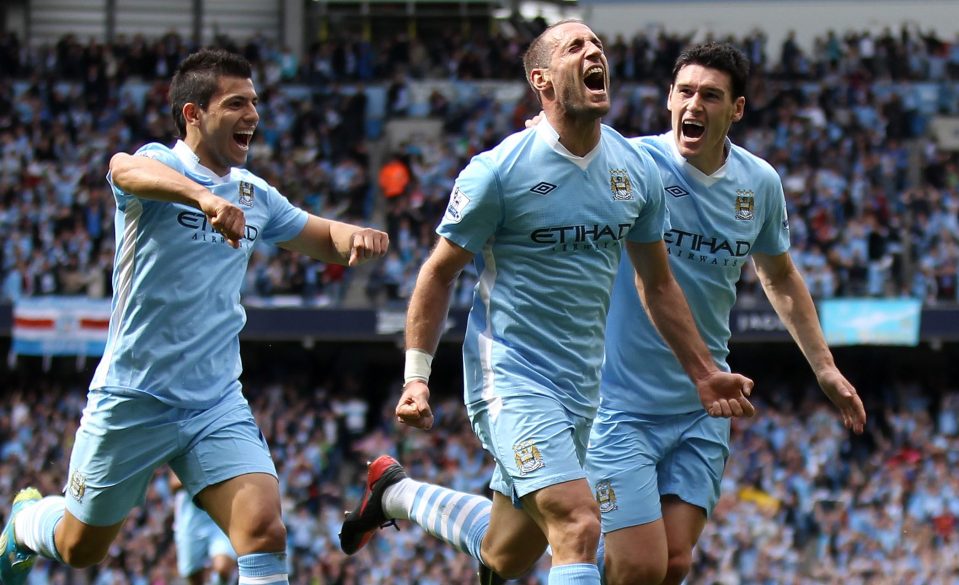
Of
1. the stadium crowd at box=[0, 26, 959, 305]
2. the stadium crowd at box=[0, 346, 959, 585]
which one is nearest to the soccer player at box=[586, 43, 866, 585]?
the stadium crowd at box=[0, 346, 959, 585]

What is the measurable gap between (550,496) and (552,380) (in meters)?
0.48

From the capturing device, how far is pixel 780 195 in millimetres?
6445

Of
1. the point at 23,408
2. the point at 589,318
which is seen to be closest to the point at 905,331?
the point at 23,408

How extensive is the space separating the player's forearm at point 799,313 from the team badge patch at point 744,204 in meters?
0.42

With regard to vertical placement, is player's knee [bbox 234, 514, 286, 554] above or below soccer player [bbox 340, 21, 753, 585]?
below

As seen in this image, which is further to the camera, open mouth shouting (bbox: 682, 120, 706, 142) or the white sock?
the white sock

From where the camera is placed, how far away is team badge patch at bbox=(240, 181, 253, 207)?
604 centimetres

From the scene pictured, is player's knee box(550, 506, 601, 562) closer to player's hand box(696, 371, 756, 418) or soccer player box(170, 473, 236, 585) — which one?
player's hand box(696, 371, 756, 418)

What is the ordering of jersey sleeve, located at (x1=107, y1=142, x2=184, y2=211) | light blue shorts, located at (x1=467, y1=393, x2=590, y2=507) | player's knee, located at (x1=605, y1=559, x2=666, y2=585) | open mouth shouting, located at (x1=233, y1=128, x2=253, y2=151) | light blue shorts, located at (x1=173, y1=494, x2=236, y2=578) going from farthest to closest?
light blue shorts, located at (x1=173, y1=494, x2=236, y2=578), open mouth shouting, located at (x1=233, y1=128, x2=253, y2=151), player's knee, located at (x1=605, y1=559, x2=666, y2=585), jersey sleeve, located at (x1=107, y1=142, x2=184, y2=211), light blue shorts, located at (x1=467, y1=393, x2=590, y2=507)

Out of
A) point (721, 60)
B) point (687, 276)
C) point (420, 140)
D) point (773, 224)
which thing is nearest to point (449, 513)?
point (687, 276)

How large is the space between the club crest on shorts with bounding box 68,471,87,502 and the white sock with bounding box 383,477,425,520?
1438mm

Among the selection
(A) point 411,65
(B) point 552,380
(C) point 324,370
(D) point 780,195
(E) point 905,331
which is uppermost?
(D) point 780,195

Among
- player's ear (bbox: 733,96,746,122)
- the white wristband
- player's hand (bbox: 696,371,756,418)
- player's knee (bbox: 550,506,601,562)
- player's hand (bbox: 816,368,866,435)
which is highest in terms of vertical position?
player's ear (bbox: 733,96,746,122)

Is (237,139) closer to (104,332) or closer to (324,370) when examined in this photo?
(104,332)
